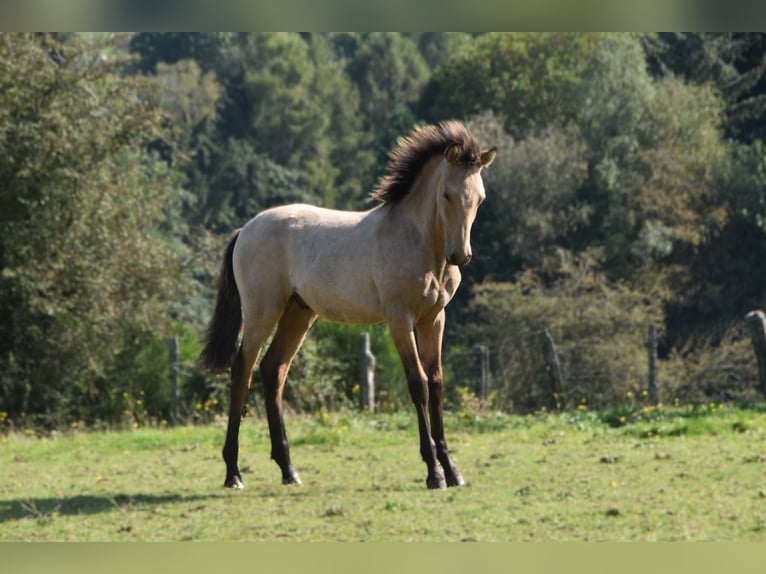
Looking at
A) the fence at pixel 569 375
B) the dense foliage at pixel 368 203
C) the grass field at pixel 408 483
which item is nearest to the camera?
the grass field at pixel 408 483

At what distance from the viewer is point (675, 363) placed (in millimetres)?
30078

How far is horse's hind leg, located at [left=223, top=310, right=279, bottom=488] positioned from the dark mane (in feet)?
4.70

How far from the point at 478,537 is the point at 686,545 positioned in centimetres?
442

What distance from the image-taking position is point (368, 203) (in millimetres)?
38125

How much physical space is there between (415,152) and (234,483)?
2.99 m

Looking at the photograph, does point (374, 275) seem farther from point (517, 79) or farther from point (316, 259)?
point (517, 79)

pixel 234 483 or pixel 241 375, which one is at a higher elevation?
pixel 241 375

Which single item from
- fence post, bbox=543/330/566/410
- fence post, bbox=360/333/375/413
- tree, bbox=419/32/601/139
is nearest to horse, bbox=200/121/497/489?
fence post, bbox=360/333/375/413

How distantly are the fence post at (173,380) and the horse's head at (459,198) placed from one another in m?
10.3

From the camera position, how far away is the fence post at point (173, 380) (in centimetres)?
1745

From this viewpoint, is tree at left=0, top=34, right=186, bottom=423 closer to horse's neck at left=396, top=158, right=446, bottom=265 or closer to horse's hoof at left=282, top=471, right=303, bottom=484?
horse's hoof at left=282, top=471, right=303, bottom=484

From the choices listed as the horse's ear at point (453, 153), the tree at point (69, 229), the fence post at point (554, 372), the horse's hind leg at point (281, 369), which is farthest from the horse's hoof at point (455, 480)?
the tree at point (69, 229)

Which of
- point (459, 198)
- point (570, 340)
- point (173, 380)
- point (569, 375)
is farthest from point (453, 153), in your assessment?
point (570, 340)

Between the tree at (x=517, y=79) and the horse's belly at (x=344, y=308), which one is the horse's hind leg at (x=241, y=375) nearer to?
the horse's belly at (x=344, y=308)
